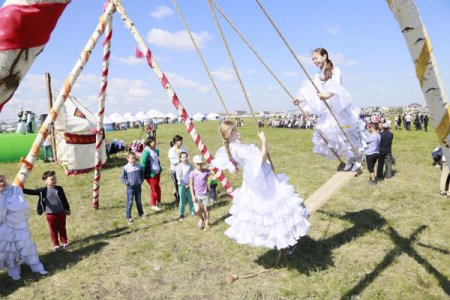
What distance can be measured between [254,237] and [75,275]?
3.22m

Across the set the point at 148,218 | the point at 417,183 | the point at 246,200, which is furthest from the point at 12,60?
the point at 417,183

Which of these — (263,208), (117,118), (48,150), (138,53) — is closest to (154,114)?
(117,118)

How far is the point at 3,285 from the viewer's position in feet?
17.8

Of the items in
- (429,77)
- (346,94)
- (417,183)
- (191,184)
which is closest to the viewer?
(429,77)

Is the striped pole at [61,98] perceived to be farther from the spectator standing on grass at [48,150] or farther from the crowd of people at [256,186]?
the spectator standing on grass at [48,150]

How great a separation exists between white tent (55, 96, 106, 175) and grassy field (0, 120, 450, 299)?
6167 mm

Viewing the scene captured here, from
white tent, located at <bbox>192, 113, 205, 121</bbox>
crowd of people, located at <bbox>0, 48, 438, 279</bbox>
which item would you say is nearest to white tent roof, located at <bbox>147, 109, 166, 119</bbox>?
crowd of people, located at <bbox>0, 48, 438, 279</bbox>

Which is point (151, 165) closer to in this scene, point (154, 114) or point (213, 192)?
point (213, 192)

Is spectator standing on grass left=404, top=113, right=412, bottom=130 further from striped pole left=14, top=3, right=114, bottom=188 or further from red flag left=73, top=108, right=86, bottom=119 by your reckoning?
striped pole left=14, top=3, right=114, bottom=188

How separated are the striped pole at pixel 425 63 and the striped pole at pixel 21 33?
1828 millimetres

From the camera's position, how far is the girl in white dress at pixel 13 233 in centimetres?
548

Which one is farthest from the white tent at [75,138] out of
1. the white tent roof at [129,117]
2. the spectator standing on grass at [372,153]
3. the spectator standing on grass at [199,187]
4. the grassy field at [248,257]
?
the white tent roof at [129,117]

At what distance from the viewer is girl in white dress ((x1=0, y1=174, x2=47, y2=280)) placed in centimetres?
548

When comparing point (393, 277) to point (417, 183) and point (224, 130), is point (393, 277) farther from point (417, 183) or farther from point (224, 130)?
point (417, 183)
